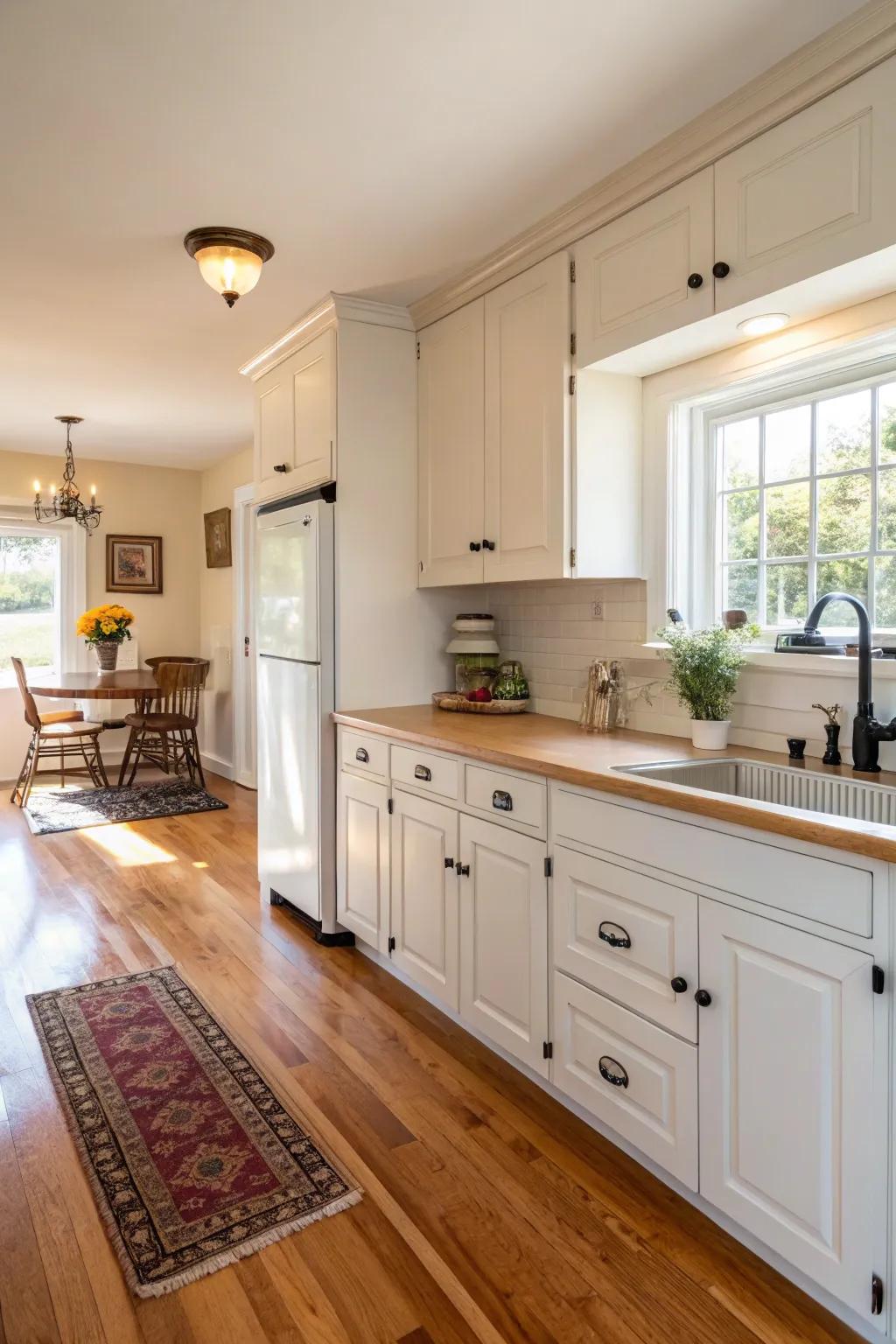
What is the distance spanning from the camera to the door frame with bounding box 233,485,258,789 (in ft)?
20.0

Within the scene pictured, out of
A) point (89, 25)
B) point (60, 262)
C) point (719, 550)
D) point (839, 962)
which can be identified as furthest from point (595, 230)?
point (839, 962)

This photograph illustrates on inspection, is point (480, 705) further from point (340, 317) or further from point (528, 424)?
point (340, 317)

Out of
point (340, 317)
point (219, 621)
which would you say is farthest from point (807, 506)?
point (219, 621)

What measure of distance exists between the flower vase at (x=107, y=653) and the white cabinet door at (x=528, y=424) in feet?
13.1

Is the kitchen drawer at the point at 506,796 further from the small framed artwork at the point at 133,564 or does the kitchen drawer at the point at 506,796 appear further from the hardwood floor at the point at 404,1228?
the small framed artwork at the point at 133,564

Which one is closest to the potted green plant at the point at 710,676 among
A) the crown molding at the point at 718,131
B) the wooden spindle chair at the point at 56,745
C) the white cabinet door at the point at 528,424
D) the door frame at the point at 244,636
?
the white cabinet door at the point at 528,424

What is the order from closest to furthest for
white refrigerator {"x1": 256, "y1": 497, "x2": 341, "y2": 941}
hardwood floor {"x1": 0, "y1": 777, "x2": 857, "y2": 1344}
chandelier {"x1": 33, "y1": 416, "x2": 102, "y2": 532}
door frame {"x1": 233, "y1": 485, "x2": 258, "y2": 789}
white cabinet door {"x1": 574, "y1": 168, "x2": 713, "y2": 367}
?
hardwood floor {"x1": 0, "y1": 777, "x2": 857, "y2": 1344}, white cabinet door {"x1": 574, "y1": 168, "x2": 713, "y2": 367}, white refrigerator {"x1": 256, "y1": 497, "x2": 341, "y2": 941}, chandelier {"x1": 33, "y1": 416, "x2": 102, "y2": 532}, door frame {"x1": 233, "y1": 485, "x2": 258, "y2": 789}

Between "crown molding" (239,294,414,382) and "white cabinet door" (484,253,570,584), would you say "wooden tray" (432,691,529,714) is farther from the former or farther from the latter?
"crown molding" (239,294,414,382)

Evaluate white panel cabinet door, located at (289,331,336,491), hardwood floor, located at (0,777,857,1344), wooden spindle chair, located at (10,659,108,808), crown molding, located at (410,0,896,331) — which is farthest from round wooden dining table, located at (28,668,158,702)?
crown molding, located at (410,0,896,331)

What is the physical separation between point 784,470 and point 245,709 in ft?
15.1

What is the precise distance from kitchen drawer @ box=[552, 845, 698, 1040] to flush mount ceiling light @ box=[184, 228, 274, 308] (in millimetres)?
1948

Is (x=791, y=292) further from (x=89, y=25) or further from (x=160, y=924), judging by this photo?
(x=160, y=924)

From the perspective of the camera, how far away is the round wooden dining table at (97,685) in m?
5.35

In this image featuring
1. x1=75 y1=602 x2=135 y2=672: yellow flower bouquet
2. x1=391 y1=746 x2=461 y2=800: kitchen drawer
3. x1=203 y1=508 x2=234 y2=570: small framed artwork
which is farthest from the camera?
x1=203 y1=508 x2=234 y2=570: small framed artwork
